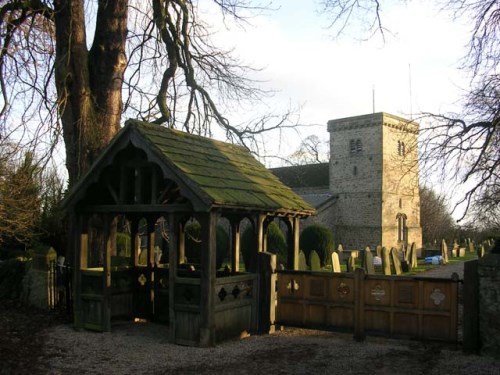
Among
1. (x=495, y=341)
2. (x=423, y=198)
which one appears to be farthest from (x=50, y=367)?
(x=423, y=198)

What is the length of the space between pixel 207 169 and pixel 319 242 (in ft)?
62.9

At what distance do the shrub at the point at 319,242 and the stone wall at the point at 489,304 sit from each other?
1918cm

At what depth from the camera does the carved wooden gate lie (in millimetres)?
8062

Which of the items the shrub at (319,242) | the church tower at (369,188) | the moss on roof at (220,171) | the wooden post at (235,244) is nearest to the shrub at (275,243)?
the shrub at (319,242)

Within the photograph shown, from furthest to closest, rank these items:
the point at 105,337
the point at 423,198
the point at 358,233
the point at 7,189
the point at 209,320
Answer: the point at 423,198 → the point at 358,233 → the point at 7,189 → the point at 105,337 → the point at 209,320

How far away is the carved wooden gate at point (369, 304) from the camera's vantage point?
8062 mm

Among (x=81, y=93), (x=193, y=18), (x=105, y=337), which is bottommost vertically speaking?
(x=105, y=337)

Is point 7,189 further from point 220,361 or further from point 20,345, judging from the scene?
point 220,361

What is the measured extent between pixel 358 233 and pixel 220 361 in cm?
3666

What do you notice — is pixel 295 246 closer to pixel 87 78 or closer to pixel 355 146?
pixel 87 78

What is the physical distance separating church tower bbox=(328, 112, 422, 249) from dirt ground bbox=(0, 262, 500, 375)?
3383 centimetres

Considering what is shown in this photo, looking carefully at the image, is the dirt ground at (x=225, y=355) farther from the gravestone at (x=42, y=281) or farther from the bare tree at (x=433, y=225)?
the bare tree at (x=433, y=225)

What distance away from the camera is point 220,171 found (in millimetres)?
9336

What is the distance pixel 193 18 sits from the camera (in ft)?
46.0
